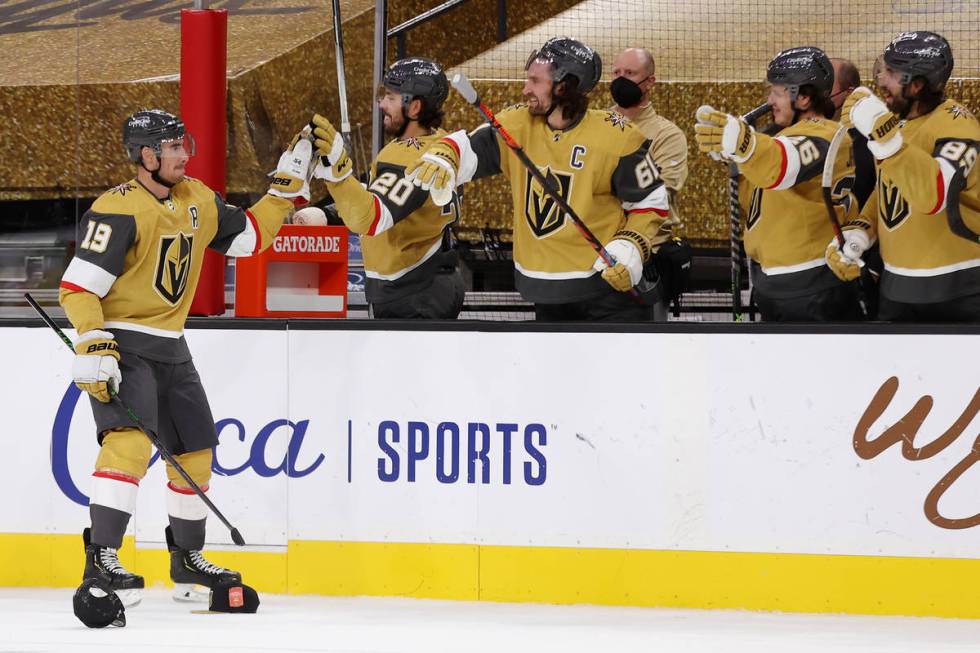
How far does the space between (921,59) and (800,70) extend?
364mm

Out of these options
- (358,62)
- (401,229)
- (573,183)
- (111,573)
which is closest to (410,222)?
(401,229)

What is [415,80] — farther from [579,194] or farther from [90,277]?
[90,277]

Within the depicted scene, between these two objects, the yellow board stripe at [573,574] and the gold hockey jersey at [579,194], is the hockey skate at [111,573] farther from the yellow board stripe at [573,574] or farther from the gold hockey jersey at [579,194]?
the gold hockey jersey at [579,194]

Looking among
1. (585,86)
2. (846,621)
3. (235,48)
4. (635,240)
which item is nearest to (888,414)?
(846,621)

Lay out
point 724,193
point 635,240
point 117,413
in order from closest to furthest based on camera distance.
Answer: point 117,413, point 635,240, point 724,193

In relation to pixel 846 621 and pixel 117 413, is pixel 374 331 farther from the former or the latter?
pixel 846 621

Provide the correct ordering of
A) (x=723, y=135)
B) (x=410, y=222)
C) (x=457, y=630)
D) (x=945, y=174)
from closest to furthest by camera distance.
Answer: (x=457, y=630), (x=945, y=174), (x=723, y=135), (x=410, y=222)

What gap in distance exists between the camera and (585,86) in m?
4.75

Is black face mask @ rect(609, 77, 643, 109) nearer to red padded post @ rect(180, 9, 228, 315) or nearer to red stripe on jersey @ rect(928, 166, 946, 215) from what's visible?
red stripe on jersey @ rect(928, 166, 946, 215)

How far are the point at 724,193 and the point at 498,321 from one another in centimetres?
194

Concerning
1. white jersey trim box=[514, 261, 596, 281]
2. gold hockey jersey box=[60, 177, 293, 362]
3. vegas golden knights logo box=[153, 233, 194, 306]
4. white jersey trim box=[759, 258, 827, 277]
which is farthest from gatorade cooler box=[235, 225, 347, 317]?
white jersey trim box=[759, 258, 827, 277]

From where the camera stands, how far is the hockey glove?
4.62 metres

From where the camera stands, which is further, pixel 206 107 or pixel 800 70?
pixel 206 107

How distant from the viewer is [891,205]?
14.8 ft
